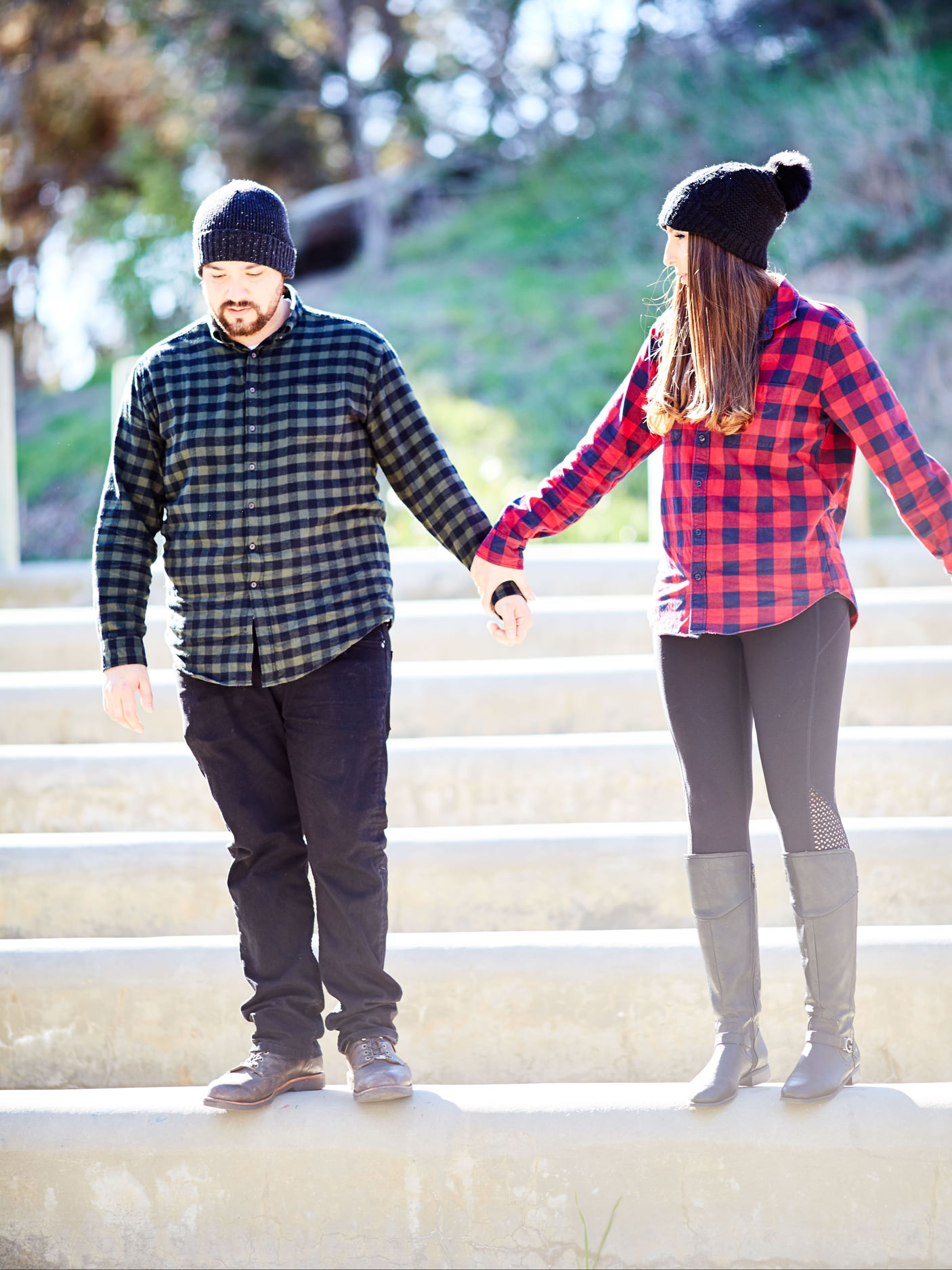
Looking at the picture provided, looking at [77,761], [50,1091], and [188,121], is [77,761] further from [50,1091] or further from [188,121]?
[188,121]

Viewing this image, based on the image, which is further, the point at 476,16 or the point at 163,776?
the point at 476,16

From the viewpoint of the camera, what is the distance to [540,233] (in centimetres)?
1055

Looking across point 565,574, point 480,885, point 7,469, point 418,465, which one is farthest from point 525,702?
point 7,469

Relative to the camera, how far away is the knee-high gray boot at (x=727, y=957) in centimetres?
214

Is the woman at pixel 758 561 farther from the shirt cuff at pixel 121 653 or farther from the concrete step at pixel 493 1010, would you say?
the shirt cuff at pixel 121 653

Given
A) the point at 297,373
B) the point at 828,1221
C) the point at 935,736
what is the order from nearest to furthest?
the point at 828,1221
the point at 297,373
the point at 935,736

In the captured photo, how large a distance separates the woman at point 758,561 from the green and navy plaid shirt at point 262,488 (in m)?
0.53

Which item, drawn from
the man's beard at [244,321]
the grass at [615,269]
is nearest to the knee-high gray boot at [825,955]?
the man's beard at [244,321]

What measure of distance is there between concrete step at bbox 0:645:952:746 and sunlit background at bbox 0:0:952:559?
411 cm

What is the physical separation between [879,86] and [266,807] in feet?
29.1

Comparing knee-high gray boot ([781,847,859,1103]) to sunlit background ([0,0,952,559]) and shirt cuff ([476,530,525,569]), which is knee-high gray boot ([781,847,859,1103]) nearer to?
shirt cuff ([476,530,525,569])

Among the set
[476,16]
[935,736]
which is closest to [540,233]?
[476,16]

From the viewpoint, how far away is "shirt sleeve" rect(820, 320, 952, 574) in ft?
6.72

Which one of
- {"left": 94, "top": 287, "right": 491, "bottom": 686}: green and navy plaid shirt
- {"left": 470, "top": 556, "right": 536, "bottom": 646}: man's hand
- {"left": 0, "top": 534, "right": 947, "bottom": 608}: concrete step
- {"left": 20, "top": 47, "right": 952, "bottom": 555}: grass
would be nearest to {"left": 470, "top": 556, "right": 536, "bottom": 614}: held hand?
{"left": 470, "top": 556, "right": 536, "bottom": 646}: man's hand
